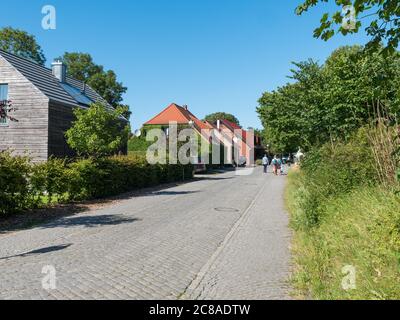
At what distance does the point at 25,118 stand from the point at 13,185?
38.1 feet

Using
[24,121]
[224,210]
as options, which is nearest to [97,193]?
[224,210]

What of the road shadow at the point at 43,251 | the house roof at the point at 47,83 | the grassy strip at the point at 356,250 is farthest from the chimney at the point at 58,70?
Result: the grassy strip at the point at 356,250

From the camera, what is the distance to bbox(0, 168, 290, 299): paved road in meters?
5.64

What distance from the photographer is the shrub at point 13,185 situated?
460 inches

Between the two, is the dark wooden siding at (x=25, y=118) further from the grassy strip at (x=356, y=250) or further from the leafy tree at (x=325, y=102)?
the grassy strip at (x=356, y=250)

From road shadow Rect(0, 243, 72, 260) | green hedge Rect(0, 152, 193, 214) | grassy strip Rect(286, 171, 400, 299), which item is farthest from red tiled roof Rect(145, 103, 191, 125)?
grassy strip Rect(286, 171, 400, 299)

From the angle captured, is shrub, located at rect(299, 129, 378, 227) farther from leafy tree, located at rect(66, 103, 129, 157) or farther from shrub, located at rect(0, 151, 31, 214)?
leafy tree, located at rect(66, 103, 129, 157)

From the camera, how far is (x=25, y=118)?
22.5 m

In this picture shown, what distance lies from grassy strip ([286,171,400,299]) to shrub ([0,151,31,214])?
8027mm

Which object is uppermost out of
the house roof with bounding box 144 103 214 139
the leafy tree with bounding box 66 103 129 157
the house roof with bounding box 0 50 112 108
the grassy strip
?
the house roof with bounding box 144 103 214 139

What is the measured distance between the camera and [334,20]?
14.4ft

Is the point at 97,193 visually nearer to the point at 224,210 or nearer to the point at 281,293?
the point at 224,210

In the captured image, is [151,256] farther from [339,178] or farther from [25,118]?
[25,118]
